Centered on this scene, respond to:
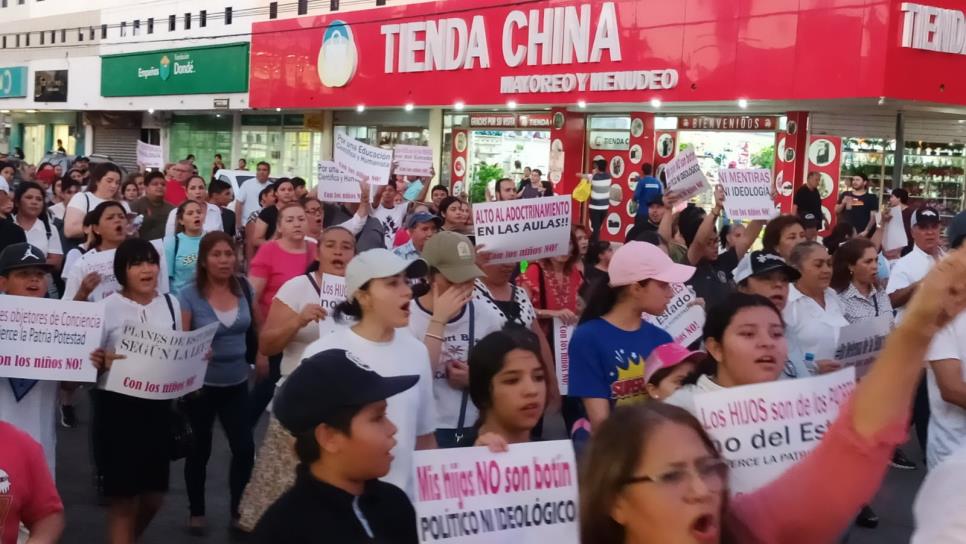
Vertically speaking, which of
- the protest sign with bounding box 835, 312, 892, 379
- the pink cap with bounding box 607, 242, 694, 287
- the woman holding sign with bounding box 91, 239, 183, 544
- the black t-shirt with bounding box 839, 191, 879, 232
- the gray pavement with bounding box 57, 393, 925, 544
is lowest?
the gray pavement with bounding box 57, 393, 925, 544

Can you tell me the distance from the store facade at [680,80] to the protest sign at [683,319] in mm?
12415

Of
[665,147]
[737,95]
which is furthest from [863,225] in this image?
[665,147]

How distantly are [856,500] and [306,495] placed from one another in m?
1.44

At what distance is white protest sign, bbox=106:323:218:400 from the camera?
231 inches

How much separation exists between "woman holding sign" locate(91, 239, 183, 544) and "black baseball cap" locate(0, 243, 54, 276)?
1.33ft

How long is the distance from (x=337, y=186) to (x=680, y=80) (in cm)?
1084

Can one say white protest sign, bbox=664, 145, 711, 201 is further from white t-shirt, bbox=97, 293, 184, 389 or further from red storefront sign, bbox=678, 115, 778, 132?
red storefront sign, bbox=678, 115, 778, 132

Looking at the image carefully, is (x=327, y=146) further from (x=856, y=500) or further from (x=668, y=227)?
(x=856, y=500)

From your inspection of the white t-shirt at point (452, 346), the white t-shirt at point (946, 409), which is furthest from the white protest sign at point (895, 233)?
the white t-shirt at point (452, 346)

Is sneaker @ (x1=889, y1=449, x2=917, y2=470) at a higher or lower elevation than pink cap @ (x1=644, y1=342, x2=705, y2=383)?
lower

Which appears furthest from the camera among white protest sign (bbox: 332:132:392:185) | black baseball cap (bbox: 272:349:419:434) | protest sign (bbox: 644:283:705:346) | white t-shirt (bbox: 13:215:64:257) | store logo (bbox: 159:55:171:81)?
store logo (bbox: 159:55:171:81)

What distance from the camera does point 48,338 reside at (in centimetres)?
560

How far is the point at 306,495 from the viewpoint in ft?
10.0

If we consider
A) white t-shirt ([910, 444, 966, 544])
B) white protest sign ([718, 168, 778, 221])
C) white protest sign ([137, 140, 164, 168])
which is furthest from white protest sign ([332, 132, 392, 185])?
white t-shirt ([910, 444, 966, 544])
